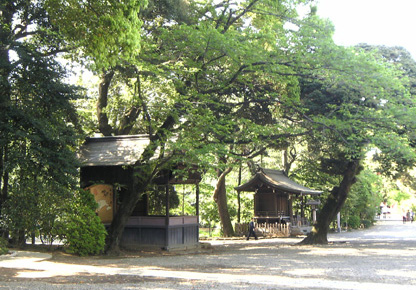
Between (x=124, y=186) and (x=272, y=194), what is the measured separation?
15002mm

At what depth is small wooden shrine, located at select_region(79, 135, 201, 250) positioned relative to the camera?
19.5 metres

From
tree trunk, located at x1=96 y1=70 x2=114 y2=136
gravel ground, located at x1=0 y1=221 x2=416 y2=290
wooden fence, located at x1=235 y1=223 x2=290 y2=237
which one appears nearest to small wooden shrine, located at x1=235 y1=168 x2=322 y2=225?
wooden fence, located at x1=235 y1=223 x2=290 y2=237

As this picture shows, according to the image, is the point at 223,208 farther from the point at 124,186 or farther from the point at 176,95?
the point at 176,95

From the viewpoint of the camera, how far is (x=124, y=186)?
63.6ft

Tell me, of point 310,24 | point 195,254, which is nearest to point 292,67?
point 310,24

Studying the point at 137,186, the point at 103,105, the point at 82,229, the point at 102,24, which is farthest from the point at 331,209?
the point at 102,24

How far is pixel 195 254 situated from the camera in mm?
18922

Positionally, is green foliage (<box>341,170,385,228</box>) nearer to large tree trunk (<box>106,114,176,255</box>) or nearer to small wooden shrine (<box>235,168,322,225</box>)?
small wooden shrine (<box>235,168,322,225</box>)

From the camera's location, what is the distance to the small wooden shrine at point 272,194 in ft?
101

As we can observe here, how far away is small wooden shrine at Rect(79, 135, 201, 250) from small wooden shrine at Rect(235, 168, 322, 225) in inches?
431

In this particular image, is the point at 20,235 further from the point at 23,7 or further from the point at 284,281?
the point at 284,281

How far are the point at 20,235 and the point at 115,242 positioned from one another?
11.9ft

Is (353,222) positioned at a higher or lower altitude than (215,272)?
higher

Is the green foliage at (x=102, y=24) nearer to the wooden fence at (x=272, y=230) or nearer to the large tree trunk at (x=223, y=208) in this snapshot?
the large tree trunk at (x=223, y=208)
